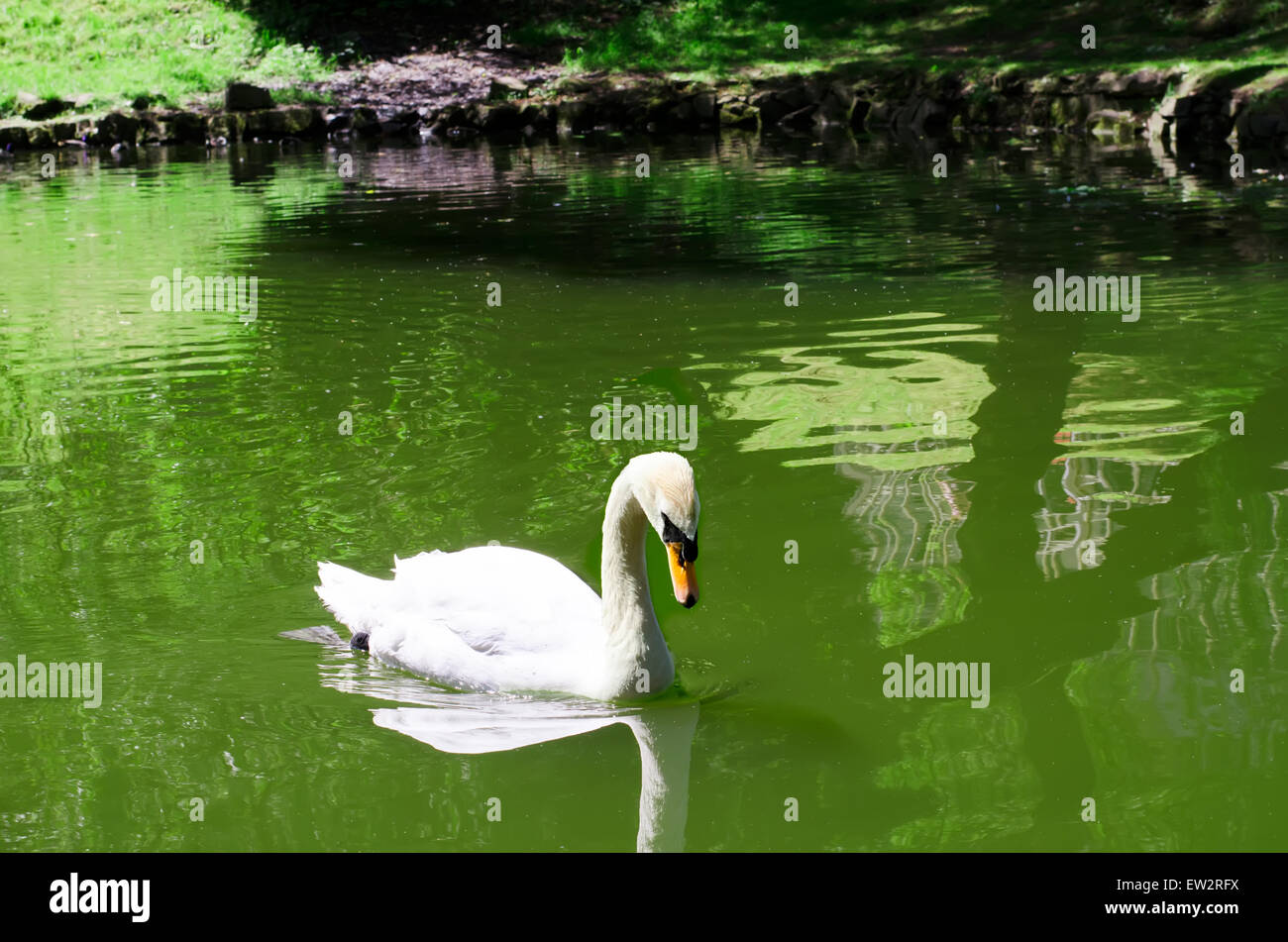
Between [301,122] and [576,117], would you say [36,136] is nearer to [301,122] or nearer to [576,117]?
[301,122]

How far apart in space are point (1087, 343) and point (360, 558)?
18.5 ft

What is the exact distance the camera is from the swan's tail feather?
5496 mm

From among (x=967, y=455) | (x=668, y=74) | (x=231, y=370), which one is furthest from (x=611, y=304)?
(x=668, y=74)

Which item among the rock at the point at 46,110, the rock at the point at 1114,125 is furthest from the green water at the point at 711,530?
the rock at the point at 46,110

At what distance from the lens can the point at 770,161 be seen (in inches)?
939

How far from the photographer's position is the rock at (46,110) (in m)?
31.5

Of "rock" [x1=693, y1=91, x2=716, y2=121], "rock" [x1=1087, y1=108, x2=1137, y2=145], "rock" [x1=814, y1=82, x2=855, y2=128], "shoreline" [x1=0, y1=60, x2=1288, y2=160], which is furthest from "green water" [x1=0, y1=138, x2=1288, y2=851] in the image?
"rock" [x1=693, y1=91, x2=716, y2=121]

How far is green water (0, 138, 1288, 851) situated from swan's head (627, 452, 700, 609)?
0.66 m

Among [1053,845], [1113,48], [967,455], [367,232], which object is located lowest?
[1053,845]

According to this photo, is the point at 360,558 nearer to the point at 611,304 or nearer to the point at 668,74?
the point at 611,304

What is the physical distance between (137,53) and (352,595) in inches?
1327

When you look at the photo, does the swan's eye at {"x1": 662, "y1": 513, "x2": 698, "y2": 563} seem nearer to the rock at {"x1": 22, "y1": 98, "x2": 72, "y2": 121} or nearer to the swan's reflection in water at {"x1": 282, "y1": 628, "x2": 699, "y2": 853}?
the swan's reflection in water at {"x1": 282, "y1": 628, "x2": 699, "y2": 853}

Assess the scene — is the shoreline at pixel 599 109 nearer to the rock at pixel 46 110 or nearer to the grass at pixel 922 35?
the rock at pixel 46 110

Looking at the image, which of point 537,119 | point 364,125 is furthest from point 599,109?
point 364,125
